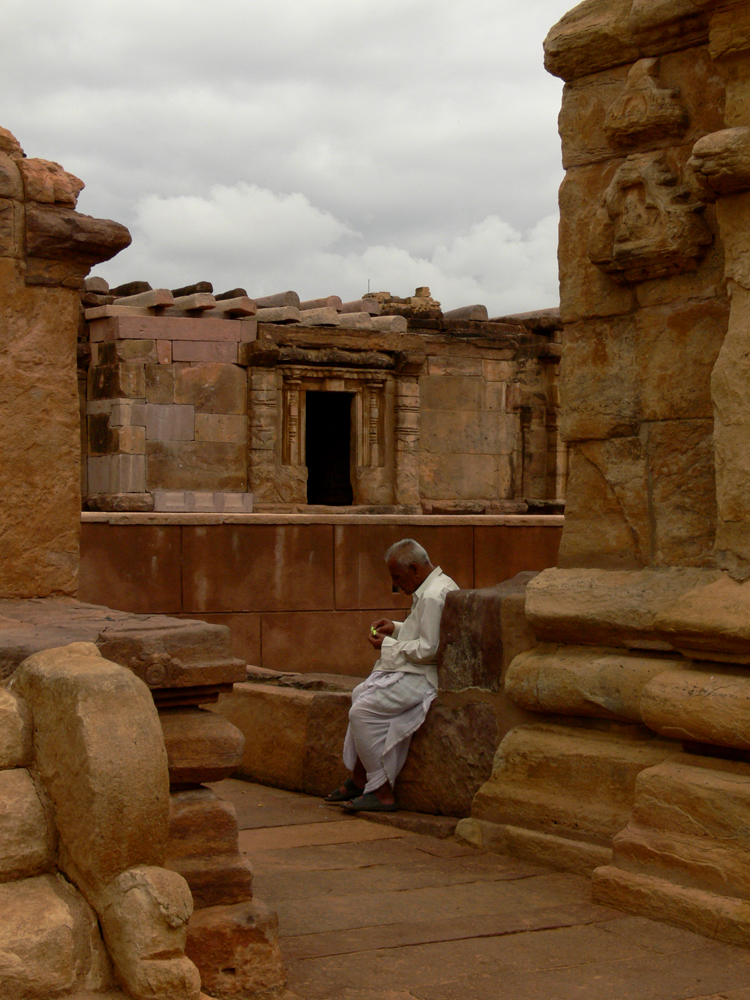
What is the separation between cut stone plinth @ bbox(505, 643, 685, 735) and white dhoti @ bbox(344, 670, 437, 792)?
0.56 m

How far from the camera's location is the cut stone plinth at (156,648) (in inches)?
114

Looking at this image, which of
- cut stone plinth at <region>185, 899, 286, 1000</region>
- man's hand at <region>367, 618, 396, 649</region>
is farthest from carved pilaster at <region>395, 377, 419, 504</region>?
cut stone plinth at <region>185, 899, 286, 1000</region>

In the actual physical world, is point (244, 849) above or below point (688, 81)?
below

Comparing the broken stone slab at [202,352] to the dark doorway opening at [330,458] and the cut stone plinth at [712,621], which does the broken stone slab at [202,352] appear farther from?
the cut stone plinth at [712,621]

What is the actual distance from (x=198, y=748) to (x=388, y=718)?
6.41ft

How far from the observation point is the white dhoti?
4.77 metres

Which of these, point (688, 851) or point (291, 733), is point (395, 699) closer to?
point (291, 733)

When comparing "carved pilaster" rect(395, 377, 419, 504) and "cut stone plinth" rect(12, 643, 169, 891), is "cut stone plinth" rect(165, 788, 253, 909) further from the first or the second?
"carved pilaster" rect(395, 377, 419, 504)

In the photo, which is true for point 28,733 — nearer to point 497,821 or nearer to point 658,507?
point 497,821

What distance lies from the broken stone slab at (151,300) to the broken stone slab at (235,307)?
2.39 feet

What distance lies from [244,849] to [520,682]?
3.89ft

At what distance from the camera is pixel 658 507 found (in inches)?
160

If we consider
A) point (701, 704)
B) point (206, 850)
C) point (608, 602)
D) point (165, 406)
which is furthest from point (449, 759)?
point (165, 406)

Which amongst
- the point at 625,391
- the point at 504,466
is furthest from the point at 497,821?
the point at 504,466
